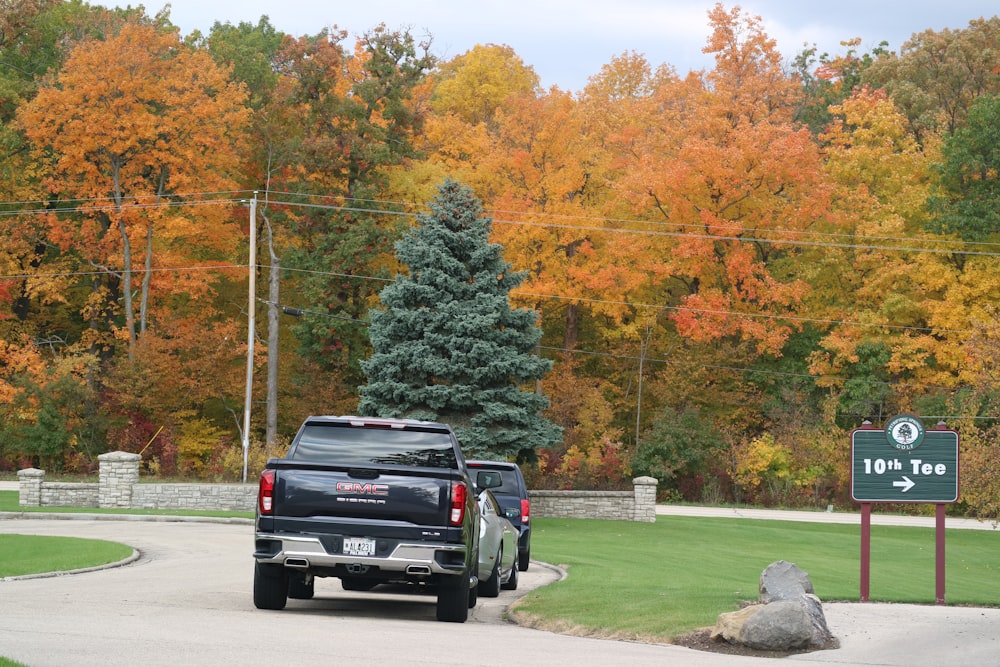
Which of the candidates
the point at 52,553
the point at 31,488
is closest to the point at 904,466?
the point at 52,553

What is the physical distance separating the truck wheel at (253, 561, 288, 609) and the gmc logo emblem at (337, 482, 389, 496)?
51.9 inches

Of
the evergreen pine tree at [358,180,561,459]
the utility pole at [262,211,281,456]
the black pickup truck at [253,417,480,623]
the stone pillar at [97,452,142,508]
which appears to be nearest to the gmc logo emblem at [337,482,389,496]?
the black pickup truck at [253,417,480,623]

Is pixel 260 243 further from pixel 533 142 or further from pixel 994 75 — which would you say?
pixel 994 75

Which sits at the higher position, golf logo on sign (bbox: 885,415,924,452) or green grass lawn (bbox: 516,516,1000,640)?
golf logo on sign (bbox: 885,415,924,452)

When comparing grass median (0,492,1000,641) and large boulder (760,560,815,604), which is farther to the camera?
grass median (0,492,1000,641)

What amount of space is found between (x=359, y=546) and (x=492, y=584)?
180 inches

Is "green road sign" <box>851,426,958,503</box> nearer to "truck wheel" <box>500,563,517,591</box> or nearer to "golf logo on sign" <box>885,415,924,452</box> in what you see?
"golf logo on sign" <box>885,415,924,452</box>

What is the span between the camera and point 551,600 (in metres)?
16.7

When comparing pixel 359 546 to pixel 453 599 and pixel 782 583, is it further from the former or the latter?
pixel 782 583

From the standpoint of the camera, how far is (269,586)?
47.6ft

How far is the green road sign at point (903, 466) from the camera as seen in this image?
57.4ft

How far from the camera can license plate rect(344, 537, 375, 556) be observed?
540 inches

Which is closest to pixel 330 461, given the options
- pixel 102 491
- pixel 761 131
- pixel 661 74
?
pixel 102 491

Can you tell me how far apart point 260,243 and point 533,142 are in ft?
47.6
